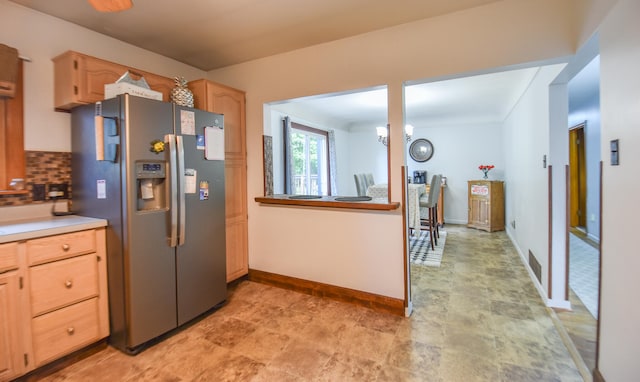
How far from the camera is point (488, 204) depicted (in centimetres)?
561

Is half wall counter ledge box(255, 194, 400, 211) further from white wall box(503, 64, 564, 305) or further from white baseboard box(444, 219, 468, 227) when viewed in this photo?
white baseboard box(444, 219, 468, 227)

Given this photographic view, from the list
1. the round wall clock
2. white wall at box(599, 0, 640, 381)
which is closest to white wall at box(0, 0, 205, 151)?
white wall at box(599, 0, 640, 381)

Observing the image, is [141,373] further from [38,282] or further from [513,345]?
[513,345]

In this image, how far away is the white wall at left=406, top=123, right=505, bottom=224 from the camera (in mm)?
6188

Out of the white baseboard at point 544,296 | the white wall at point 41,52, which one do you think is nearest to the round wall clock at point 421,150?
the white baseboard at point 544,296

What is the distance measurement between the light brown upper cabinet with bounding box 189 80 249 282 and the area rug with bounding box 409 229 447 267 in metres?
2.20

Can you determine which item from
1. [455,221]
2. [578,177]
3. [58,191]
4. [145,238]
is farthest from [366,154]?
[58,191]

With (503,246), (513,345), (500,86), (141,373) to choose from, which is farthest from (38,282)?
(503,246)

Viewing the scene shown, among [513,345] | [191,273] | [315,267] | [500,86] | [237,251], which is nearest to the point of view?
[513,345]

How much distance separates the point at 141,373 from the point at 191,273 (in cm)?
71

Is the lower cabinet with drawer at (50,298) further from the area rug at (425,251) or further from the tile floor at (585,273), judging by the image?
the tile floor at (585,273)

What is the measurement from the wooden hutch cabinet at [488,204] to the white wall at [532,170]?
0.89 metres

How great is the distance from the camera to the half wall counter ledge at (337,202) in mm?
2480

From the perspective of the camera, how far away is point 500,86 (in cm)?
391
